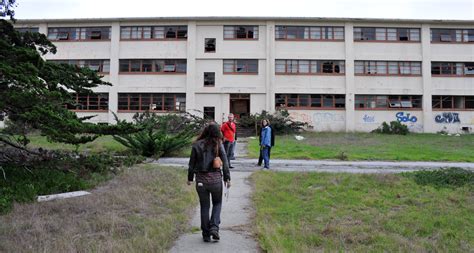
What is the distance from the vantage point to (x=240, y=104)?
32438 mm

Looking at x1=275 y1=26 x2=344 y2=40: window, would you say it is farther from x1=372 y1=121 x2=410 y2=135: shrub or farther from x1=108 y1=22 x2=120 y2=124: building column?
x1=108 y1=22 x2=120 y2=124: building column

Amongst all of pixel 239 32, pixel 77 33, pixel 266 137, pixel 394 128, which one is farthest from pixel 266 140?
pixel 77 33

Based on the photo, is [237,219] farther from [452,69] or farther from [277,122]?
[452,69]

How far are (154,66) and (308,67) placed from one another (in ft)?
39.5

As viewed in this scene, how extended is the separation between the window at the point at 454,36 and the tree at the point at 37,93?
31.8 meters

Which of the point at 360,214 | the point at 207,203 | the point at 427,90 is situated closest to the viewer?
the point at 207,203

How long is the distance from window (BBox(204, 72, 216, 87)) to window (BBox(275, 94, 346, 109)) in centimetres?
515

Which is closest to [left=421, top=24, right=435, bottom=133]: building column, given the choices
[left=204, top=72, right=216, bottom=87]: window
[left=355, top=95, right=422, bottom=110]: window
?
[left=355, top=95, right=422, bottom=110]: window

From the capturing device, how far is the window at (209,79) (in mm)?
→ 31562

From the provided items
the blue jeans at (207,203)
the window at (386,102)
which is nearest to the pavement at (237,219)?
the blue jeans at (207,203)

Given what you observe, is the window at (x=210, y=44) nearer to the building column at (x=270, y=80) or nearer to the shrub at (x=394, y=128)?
the building column at (x=270, y=80)

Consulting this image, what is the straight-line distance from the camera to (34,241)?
15.7ft

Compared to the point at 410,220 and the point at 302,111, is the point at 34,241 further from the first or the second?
the point at 302,111

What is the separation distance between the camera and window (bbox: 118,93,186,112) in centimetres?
3168
